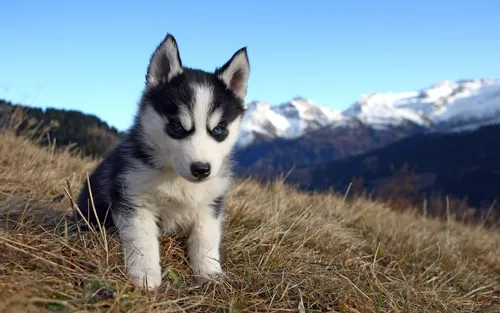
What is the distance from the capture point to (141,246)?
273 centimetres

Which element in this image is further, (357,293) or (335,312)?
(357,293)

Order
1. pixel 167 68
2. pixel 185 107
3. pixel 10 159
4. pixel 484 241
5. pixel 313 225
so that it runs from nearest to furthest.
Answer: pixel 185 107 < pixel 167 68 < pixel 313 225 < pixel 10 159 < pixel 484 241

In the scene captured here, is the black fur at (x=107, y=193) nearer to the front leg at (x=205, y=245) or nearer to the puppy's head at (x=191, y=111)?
the puppy's head at (x=191, y=111)

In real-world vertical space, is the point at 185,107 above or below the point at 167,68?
below

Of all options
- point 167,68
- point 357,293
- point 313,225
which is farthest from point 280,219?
point 167,68

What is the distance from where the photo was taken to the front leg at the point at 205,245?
291cm

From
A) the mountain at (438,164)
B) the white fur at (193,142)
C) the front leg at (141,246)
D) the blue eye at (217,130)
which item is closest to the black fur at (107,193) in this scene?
the front leg at (141,246)

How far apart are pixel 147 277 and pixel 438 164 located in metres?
125

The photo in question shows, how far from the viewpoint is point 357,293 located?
106 inches

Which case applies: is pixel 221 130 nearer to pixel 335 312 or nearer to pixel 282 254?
pixel 282 254

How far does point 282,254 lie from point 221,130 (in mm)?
1061

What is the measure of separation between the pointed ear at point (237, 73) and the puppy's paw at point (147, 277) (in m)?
1.58

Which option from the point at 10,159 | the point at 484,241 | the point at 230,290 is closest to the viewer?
the point at 230,290

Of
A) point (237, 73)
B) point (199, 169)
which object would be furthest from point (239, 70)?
point (199, 169)
